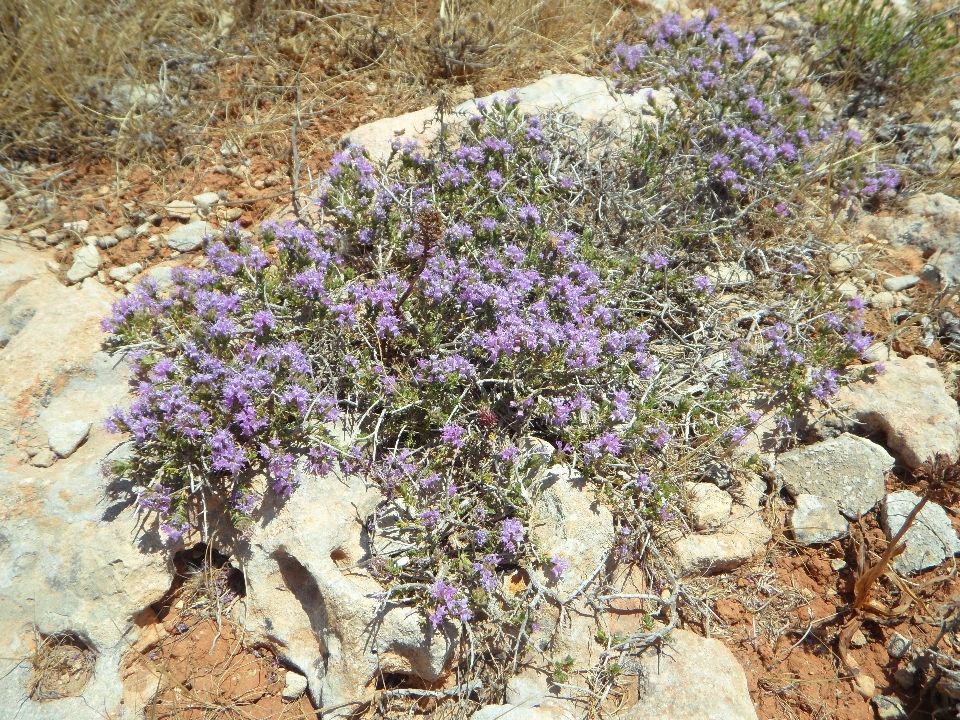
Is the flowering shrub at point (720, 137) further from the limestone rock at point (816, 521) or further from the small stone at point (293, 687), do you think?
the small stone at point (293, 687)

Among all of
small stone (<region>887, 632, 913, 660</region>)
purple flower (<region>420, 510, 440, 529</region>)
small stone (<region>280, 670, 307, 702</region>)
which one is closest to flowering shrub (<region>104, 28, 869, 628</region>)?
purple flower (<region>420, 510, 440, 529</region>)

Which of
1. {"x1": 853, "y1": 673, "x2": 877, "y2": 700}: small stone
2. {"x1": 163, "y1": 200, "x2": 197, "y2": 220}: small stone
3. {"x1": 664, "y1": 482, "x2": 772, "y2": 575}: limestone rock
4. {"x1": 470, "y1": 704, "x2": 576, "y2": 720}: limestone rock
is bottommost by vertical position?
{"x1": 470, "y1": 704, "x2": 576, "y2": 720}: limestone rock

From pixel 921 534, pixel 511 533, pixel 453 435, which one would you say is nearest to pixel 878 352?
pixel 921 534

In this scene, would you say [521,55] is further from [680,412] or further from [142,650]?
[142,650]

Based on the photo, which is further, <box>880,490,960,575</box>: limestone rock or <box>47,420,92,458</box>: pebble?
<box>880,490,960,575</box>: limestone rock

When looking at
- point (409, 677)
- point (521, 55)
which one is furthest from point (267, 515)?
point (521, 55)

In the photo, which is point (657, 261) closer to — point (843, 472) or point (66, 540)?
point (843, 472)

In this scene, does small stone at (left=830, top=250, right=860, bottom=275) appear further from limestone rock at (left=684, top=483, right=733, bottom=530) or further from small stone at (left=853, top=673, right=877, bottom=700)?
small stone at (left=853, top=673, right=877, bottom=700)
